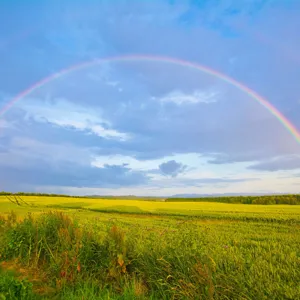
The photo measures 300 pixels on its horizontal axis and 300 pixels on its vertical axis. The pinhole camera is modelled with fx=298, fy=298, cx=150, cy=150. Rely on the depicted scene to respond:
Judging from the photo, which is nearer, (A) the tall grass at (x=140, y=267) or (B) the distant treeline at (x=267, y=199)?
Answer: (A) the tall grass at (x=140, y=267)

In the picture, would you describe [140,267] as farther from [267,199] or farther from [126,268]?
[267,199]

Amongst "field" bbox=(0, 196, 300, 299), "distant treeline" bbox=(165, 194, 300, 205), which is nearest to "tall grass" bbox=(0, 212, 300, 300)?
"field" bbox=(0, 196, 300, 299)

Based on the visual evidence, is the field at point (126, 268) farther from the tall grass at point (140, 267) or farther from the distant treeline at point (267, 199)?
the distant treeline at point (267, 199)

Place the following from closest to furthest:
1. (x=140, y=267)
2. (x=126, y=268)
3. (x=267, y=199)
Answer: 1. (x=140, y=267)
2. (x=126, y=268)
3. (x=267, y=199)

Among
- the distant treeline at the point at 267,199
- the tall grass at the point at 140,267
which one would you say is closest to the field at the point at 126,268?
the tall grass at the point at 140,267

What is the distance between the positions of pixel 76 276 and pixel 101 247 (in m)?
1.03

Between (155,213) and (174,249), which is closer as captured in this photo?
(174,249)

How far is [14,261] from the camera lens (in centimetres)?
834

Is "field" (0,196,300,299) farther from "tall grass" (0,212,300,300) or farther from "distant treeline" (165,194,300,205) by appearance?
"distant treeline" (165,194,300,205)

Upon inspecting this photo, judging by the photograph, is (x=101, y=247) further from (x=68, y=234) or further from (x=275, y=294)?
(x=275, y=294)

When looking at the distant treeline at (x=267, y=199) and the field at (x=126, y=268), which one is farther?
the distant treeline at (x=267, y=199)

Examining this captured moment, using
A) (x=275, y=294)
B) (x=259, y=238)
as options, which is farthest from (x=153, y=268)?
(x=259, y=238)

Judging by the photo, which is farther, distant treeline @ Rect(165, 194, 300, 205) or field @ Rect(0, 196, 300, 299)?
distant treeline @ Rect(165, 194, 300, 205)

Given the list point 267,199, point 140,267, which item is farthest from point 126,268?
point 267,199
